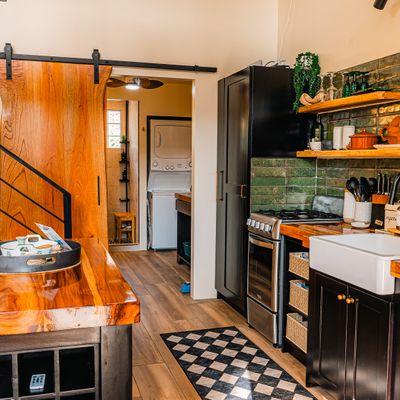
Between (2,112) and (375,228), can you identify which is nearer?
(375,228)

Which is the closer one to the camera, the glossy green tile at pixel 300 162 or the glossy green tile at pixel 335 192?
the glossy green tile at pixel 335 192

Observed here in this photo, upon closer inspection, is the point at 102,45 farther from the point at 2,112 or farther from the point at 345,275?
the point at 345,275

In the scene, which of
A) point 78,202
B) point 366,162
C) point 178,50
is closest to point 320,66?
point 366,162

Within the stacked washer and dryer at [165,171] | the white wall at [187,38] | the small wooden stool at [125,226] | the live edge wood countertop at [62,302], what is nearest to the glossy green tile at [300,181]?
the white wall at [187,38]

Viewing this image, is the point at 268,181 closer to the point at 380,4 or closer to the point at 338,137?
the point at 338,137

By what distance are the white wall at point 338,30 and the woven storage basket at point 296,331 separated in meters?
1.86

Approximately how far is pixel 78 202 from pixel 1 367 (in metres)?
2.54

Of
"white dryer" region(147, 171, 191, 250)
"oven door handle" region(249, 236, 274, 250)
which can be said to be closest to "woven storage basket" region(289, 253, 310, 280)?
"oven door handle" region(249, 236, 274, 250)

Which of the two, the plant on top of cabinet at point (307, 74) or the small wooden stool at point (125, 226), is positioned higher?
the plant on top of cabinet at point (307, 74)

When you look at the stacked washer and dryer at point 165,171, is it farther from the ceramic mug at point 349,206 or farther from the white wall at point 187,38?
the ceramic mug at point 349,206

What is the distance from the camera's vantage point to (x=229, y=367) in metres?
3.10

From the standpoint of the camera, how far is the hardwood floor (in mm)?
2861

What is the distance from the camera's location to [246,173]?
3.86 m

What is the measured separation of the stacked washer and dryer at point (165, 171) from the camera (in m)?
7.02
